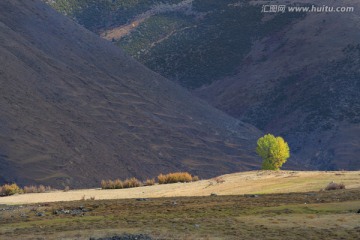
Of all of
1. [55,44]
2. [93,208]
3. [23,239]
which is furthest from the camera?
[55,44]

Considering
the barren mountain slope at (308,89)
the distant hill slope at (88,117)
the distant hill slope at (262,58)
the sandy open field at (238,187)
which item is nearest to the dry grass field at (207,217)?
the sandy open field at (238,187)

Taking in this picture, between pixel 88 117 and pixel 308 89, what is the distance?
155 feet

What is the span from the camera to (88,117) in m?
91.4

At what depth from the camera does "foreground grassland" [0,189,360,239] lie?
28.7 meters

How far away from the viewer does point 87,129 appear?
88.3 metres

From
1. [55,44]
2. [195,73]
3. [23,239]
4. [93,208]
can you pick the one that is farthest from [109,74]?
[23,239]

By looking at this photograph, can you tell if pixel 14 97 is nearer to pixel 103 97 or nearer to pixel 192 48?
pixel 103 97

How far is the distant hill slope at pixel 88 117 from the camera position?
79062 mm

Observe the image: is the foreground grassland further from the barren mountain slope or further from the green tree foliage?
the barren mountain slope

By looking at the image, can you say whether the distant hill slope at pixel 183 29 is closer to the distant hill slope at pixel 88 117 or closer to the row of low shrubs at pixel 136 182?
the distant hill slope at pixel 88 117

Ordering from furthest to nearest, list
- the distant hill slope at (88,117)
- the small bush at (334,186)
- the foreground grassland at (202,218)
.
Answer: the distant hill slope at (88,117) < the small bush at (334,186) < the foreground grassland at (202,218)

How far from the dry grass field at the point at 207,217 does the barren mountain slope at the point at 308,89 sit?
212 ft

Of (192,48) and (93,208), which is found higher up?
(192,48)

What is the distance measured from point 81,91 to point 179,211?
208 feet
